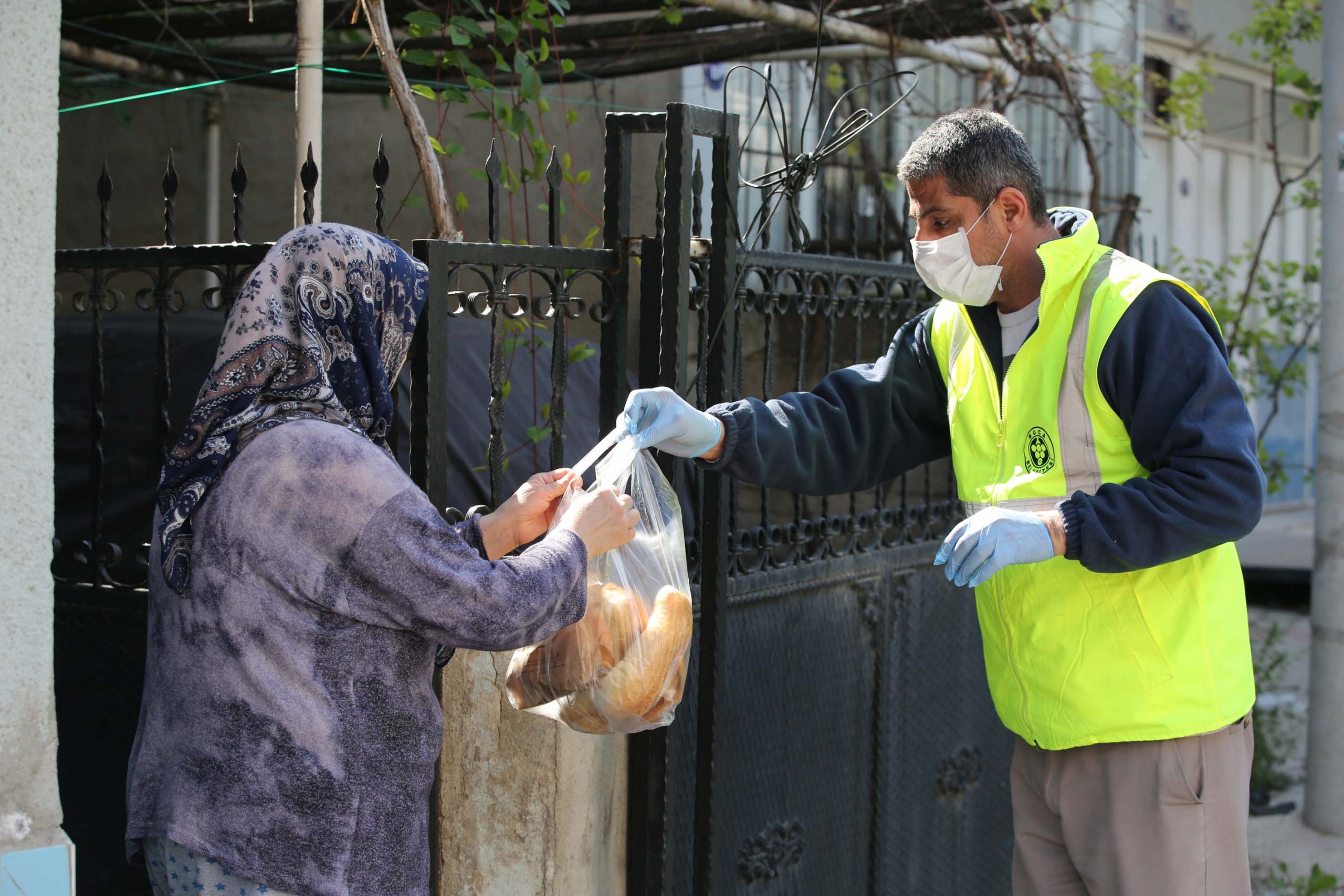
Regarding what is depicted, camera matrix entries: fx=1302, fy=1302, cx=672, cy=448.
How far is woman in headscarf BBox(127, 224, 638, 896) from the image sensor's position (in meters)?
1.74

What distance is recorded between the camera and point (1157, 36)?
957cm

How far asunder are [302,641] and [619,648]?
0.53 metres

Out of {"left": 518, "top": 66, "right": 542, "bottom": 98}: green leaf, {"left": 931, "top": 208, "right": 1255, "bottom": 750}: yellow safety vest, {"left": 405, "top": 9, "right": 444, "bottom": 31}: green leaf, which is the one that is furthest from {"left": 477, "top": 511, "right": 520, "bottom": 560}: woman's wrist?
{"left": 405, "top": 9, "right": 444, "bottom": 31}: green leaf

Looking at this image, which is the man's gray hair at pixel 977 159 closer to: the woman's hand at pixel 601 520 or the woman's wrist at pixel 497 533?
the woman's hand at pixel 601 520

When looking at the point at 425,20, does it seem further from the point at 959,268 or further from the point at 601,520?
the point at 601,520

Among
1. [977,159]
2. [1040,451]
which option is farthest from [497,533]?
[977,159]

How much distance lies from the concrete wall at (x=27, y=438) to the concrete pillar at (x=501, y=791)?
0.98 m

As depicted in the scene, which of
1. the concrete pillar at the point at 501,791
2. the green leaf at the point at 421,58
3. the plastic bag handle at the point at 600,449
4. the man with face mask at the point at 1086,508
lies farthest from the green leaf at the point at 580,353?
the green leaf at the point at 421,58

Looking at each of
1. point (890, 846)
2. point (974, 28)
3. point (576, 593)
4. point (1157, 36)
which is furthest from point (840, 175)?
point (576, 593)

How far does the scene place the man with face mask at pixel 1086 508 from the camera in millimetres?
2082

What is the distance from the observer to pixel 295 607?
176cm

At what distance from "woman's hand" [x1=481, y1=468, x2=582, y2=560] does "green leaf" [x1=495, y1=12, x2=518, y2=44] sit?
1.29 metres

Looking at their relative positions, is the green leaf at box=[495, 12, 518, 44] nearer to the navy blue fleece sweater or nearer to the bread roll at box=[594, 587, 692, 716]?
the navy blue fleece sweater

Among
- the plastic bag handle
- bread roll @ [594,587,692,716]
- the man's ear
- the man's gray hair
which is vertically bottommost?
bread roll @ [594,587,692,716]
